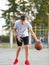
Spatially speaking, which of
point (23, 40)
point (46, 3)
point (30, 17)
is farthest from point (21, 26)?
point (30, 17)

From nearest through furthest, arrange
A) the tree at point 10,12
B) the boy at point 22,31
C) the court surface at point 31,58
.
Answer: the boy at point 22,31
the court surface at point 31,58
the tree at point 10,12

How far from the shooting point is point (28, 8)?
26922 mm

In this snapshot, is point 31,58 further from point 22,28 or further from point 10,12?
point 10,12

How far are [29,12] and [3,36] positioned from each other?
1009cm

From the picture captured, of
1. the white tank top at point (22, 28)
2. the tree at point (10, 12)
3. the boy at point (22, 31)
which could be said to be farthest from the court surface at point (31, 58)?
the tree at point (10, 12)

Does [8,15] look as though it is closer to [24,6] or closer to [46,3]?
[24,6]

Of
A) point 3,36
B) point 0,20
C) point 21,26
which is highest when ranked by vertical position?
point 21,26

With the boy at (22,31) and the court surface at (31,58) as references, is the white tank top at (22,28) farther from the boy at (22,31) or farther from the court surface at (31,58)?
the court surface at (31,58)

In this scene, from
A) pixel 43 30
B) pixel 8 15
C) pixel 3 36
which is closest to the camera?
pixel 8 15

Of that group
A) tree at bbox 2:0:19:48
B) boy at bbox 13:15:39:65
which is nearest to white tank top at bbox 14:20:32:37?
boy at bbox 13:15:39:65

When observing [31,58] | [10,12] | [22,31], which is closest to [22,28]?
[22,31]

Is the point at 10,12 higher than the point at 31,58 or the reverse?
higher

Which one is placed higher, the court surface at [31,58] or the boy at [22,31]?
the boy at [22,31]

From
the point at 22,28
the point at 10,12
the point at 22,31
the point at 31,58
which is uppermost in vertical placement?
the point at 22,28
